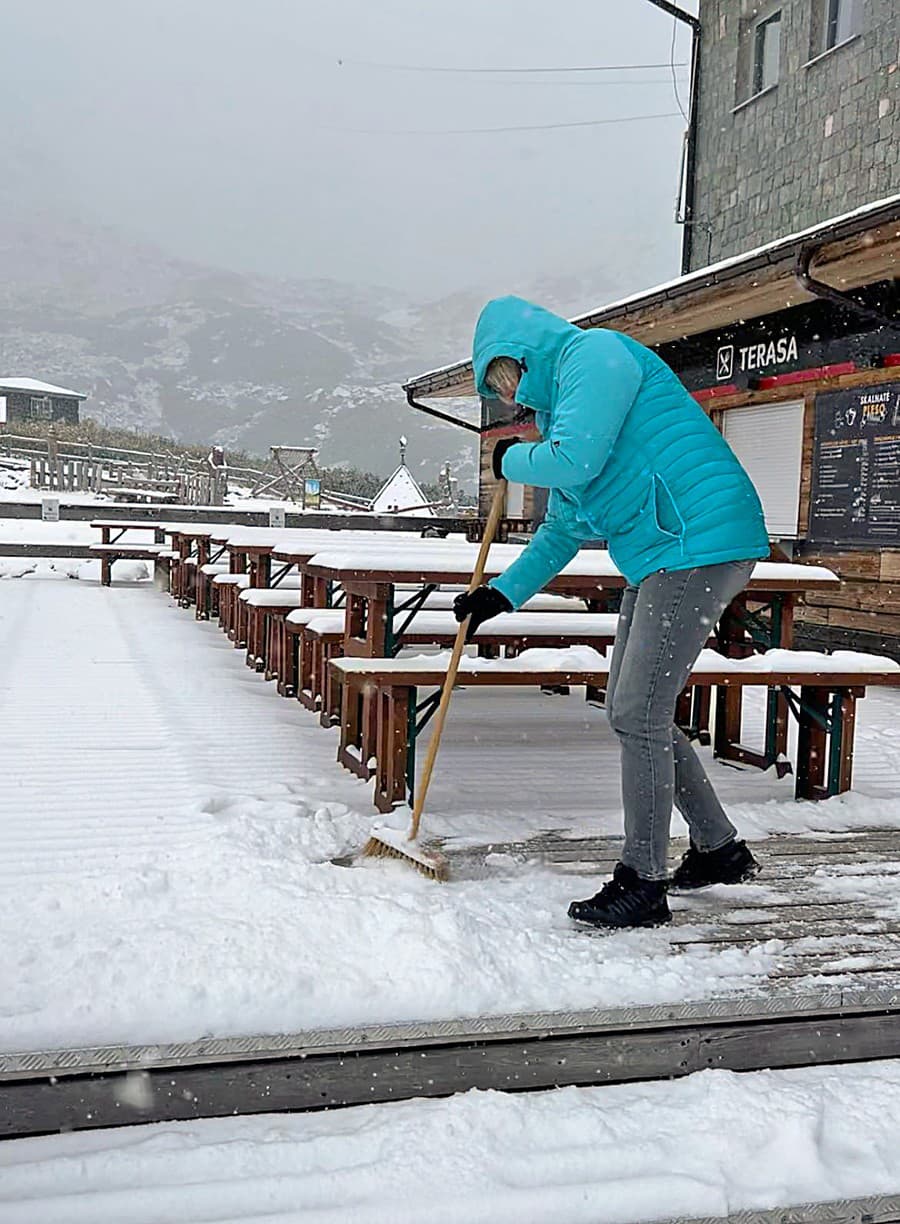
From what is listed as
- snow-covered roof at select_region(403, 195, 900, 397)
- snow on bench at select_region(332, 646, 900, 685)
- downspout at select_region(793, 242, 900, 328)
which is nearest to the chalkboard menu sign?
downspout at select_region(793, 242, 900, 328)

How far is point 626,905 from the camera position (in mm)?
2863

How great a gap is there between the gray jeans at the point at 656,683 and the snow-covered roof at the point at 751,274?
4648 millimetres

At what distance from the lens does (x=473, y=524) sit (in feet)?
47.3

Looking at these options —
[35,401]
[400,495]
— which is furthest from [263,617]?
[35,401]

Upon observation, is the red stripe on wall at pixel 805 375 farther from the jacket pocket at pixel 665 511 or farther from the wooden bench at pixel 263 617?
the jacket pocket at pixel 665 511

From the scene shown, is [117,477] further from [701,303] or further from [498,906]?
[498,906]

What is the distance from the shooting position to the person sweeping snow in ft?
9.21

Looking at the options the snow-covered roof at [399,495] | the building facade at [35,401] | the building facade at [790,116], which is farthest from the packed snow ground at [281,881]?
the building facade at [35,401]

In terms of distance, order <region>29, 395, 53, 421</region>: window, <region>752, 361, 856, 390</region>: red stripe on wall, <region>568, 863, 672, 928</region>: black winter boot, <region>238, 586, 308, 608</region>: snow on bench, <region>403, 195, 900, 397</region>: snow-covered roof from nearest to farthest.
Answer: <region>568, 863, 672, 928</region>: black winter boot → <region>403, 195, 900, 397</region>: snow-covered roof → <region>238, 586, 308, 608</region>: snow on bench → <region>752, 361, 856, 390</region>: red stripe on wall → <region>29, 395, 53, 421</region>: window

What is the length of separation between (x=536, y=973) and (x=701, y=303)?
7.60 meters

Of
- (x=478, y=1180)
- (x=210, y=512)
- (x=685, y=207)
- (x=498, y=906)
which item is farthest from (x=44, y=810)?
(x=210, y=512)

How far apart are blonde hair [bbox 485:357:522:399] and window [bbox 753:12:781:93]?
10.6m

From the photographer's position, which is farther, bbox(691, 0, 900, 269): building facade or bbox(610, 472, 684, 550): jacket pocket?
bbox(691, 0, 900, 269): building facade

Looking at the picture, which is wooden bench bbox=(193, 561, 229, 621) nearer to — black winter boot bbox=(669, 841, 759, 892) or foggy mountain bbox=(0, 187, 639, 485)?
black winter boot bbox=(669, 841, 759, 892)
